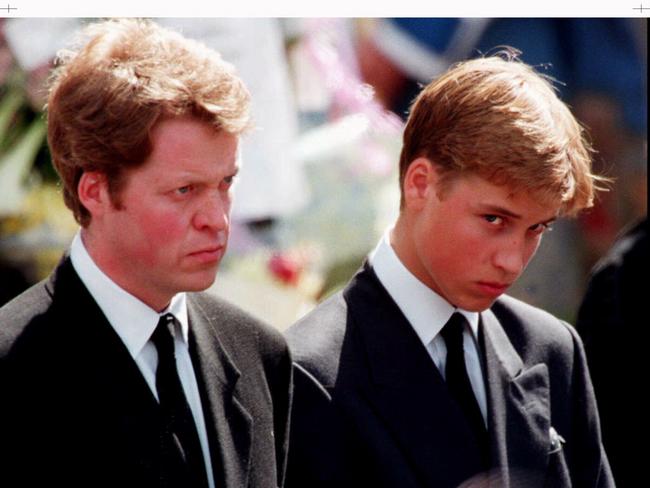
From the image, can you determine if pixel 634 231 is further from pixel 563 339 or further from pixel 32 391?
pixel 32 391

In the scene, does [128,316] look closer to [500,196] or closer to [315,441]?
[315,441]

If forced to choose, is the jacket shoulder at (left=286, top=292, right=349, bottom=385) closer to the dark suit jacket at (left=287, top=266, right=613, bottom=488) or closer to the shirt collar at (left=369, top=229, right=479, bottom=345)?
the dark suit jacket at (left=287, top=266, right=613, bottom=488)

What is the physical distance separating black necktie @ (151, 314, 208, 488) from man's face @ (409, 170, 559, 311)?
23.9 inches

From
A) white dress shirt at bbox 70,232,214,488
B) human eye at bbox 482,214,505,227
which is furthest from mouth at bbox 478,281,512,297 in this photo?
white dress shirt at bbox 70,232,214,488

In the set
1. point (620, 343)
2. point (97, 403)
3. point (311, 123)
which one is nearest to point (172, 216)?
point (97, 403)

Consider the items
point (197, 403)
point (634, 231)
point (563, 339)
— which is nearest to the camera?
point (197, 403)

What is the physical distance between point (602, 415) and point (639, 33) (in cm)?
229

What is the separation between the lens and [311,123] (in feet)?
14.8

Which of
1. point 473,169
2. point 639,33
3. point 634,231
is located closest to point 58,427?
point 473,169

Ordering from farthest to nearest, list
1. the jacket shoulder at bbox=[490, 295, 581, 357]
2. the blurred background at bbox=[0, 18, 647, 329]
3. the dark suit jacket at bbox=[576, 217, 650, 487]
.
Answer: the blurred background at bbox=[0, 18, 647, 329] < the dark suit jacket at bbox=[576, 217, 650, 487] < the jacket shoulder at bbox=[490, 295, 581, 357]

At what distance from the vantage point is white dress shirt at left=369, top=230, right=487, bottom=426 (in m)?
2.63

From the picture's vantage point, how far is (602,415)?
345 cm

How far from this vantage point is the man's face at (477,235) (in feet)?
8.27

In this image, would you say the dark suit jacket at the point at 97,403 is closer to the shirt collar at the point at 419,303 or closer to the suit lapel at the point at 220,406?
the suit lapel at the point at 220,406
